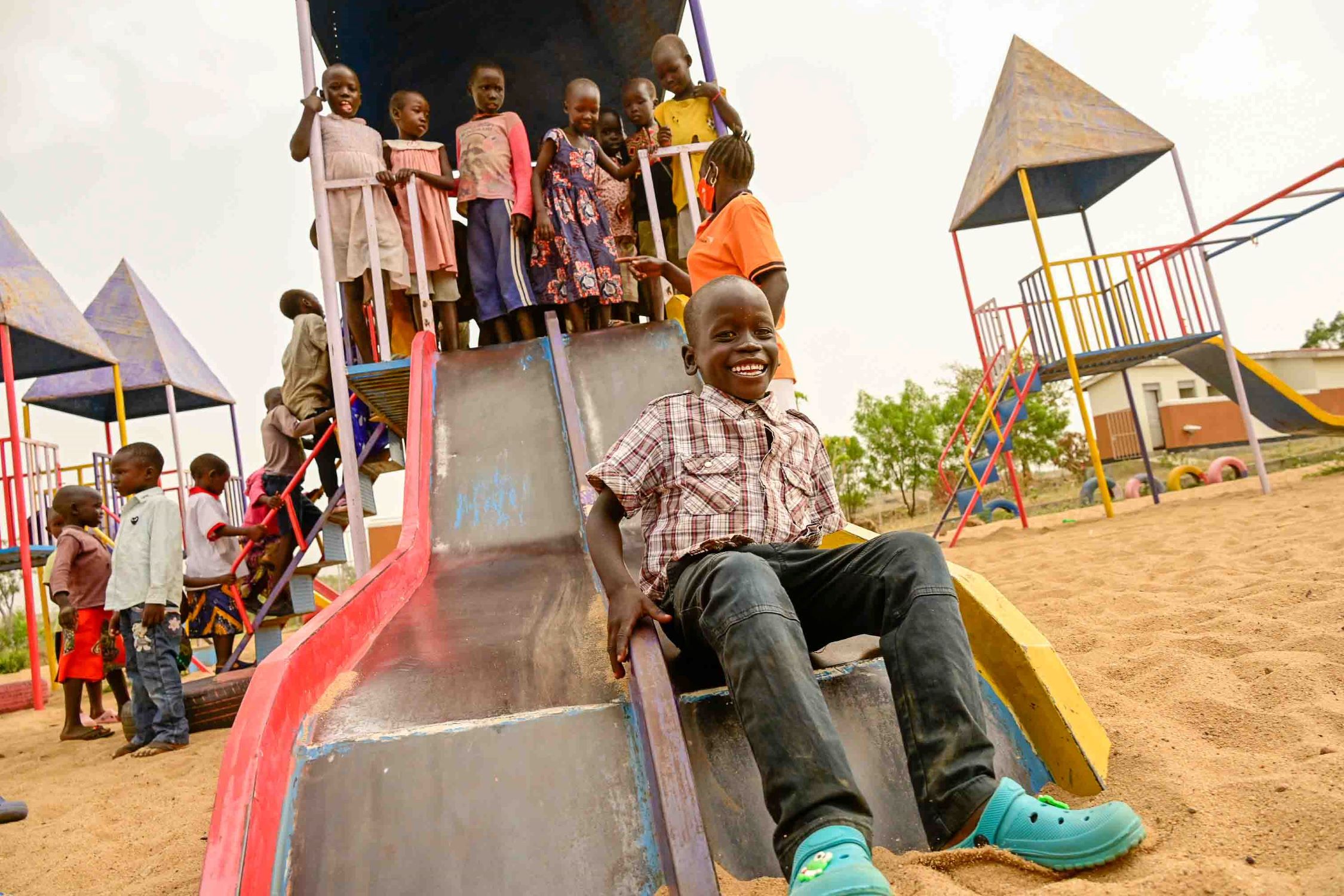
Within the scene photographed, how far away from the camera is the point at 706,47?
5.09 meters

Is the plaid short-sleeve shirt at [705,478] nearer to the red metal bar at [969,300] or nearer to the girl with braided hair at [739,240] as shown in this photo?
the girl with braided hair at [739,240]

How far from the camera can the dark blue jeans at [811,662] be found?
4.33 ft

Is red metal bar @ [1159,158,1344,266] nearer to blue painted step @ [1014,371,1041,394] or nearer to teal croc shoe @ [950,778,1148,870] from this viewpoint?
blue painted step @ [1014,371,1041,394]

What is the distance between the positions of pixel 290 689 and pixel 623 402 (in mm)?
2231

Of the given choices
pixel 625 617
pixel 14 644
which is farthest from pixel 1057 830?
pixel 14 644

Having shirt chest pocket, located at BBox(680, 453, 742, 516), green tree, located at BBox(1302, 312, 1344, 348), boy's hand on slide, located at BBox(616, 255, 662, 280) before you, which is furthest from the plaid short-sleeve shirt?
green tree, located at BBox(1302, 312, 1344, 348)

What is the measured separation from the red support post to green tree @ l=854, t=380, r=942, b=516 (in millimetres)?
17888

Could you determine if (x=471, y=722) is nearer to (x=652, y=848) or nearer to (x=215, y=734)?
(x=652, y=848)

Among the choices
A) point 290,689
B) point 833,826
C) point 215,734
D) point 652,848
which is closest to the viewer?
point 833,826

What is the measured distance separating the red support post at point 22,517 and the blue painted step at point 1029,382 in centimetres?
938

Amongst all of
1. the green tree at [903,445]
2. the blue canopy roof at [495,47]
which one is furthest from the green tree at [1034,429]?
the blue canopy roof at [495,47]

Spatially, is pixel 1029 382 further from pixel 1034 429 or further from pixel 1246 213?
pixel 1034 429

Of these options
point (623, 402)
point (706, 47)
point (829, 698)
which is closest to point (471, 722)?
point (829, 698)

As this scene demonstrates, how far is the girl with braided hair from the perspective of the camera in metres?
2.90
